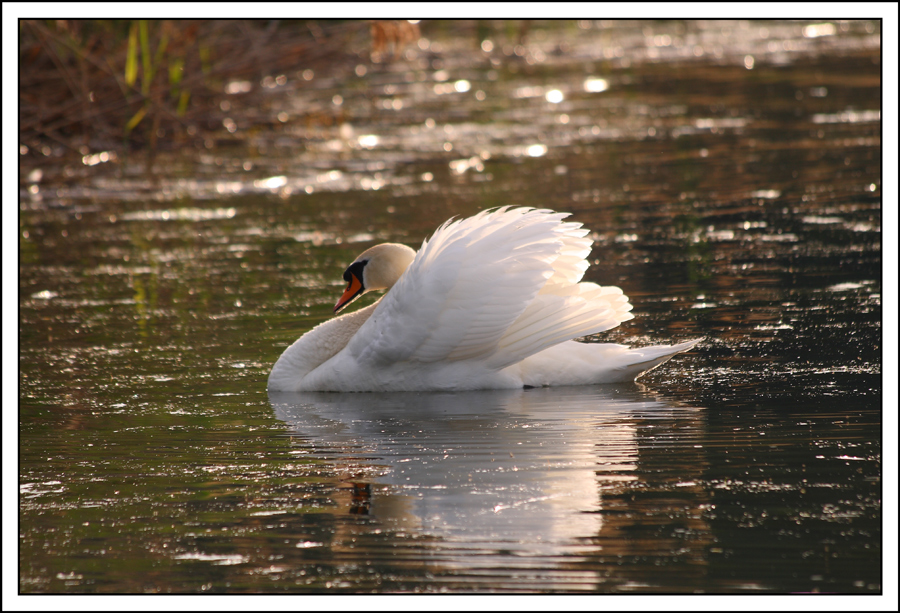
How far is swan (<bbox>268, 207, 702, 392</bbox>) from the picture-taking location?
6000 millimetres

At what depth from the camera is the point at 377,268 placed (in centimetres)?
675

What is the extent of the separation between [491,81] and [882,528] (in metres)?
16.5

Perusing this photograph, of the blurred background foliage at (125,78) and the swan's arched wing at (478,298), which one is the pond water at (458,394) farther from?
the blurred background foliage at (125,78)

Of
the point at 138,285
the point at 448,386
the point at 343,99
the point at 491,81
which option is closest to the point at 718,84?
the point at 491,81

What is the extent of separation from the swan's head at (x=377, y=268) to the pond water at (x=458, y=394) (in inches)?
27.8

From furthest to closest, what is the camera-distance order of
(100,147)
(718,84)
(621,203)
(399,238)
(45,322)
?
1. (718,84)
2. (100,147)
3. (621,203)
4. (399,238)
5. (45,322)

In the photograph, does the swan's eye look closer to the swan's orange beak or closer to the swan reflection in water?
the swan's orange beak

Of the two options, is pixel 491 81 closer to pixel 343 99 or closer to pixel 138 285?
pixel 343 99

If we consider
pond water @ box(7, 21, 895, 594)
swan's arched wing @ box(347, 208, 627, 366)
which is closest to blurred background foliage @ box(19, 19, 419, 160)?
pond water @ box(7, 21, 895, 594)

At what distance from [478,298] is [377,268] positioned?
946mm

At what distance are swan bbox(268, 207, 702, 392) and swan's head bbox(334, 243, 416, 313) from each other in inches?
16.6

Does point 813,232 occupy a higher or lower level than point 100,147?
lower

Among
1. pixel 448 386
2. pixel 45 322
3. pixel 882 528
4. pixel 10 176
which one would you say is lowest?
pixel 882 528

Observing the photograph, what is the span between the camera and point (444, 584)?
381 cm
